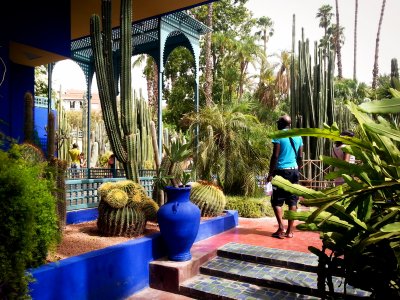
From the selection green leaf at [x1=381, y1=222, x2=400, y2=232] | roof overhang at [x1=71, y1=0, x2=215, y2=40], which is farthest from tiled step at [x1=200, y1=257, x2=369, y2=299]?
roof overhang at [x1=71, y1=0, x2=215, y2=40]

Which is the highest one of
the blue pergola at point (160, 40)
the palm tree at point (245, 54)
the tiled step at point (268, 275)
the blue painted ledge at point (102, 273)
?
the palm tree at point (245, 54)

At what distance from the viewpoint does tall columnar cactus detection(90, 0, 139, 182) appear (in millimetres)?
4852

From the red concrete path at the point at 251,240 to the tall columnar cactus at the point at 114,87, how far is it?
1.52 meters

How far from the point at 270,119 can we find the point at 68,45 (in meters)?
11.8

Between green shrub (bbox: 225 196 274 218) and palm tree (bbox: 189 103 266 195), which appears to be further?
palm tree (bbox: 189 103 266 195)

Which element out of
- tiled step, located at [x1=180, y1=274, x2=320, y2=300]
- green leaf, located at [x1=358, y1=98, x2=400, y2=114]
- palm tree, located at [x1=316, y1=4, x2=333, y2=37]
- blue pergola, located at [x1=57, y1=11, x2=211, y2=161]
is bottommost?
tiled step, located at [x1=180, y1=274, x2=320, y2=300]

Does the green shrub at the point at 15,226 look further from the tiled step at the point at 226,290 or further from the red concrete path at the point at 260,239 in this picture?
the red concrete path at the point at 260,239

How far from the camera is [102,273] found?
10.7 feet

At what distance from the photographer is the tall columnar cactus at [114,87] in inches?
191

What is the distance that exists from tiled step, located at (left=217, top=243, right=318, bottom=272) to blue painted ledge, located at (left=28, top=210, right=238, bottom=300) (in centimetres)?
92

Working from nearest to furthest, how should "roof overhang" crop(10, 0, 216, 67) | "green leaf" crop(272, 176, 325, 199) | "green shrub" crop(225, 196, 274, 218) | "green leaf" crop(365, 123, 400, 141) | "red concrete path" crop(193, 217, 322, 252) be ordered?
"green leaf" crop(365, 123, 400, 141), "green leaf" crop(272, 176, 325, 199), "red concrete path" crop(193, 217, 322, 252), "green shrub" crop(225, 196, 274, 218), "roof overhang" crop(10, 0, 216, 67)

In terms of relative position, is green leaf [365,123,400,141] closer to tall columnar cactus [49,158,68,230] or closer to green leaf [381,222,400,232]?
green leaf [381,222,400,232]

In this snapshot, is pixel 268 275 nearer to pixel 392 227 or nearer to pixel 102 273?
pixel 102 273

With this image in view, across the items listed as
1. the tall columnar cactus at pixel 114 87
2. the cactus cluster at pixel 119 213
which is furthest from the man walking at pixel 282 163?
the tall columnar cactus at pixel 114 87
